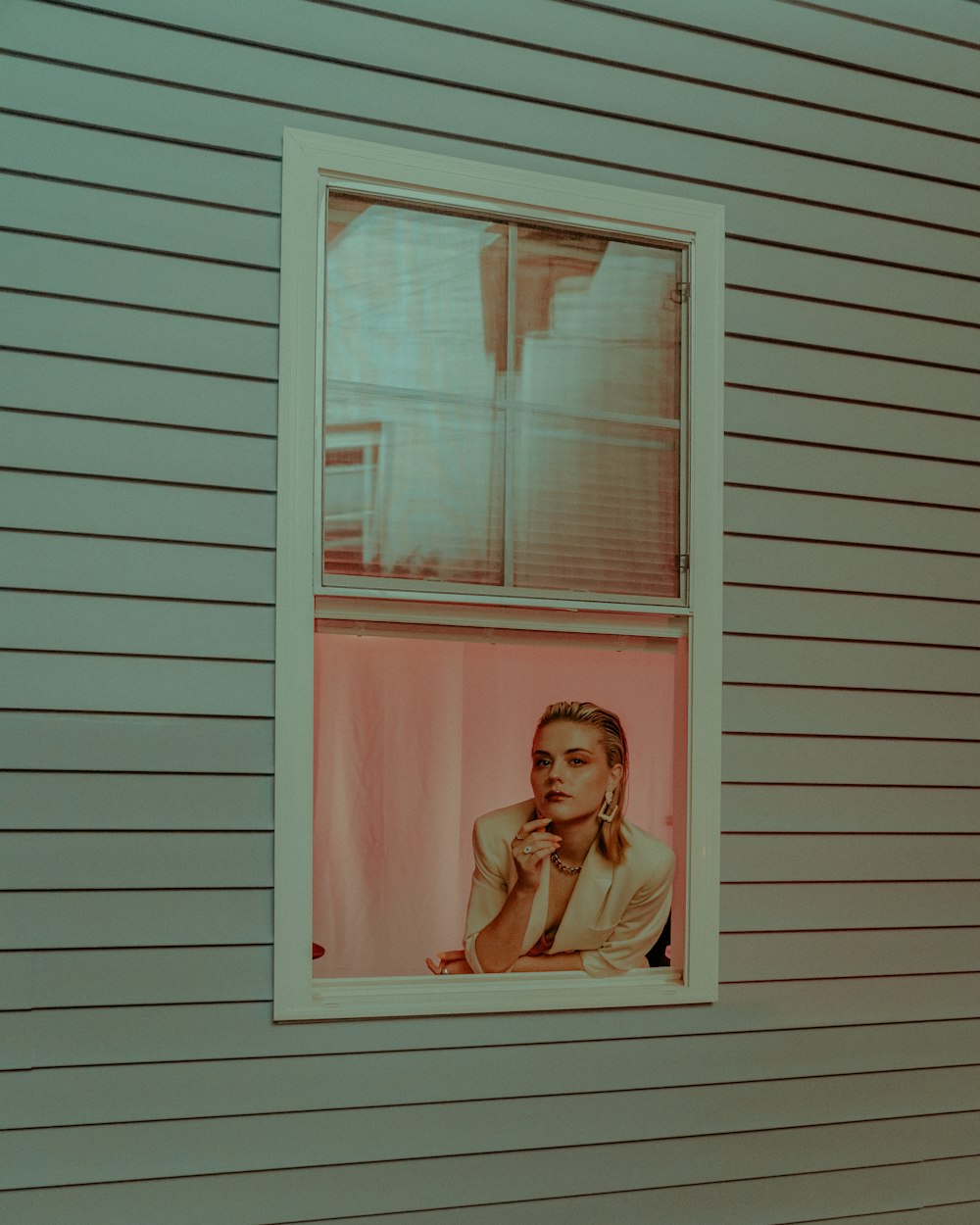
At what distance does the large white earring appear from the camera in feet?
9.09

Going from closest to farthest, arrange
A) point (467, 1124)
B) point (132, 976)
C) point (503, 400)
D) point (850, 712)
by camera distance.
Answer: point (132, 976)
point (467, 1124)
point (503, 400)
point (850, 712)

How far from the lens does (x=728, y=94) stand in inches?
115

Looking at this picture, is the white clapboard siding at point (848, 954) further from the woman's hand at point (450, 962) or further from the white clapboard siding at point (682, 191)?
the white clapboard siding at point (682, 191)

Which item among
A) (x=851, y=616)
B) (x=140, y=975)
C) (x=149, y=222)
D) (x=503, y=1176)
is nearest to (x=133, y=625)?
(x=140, y=975)

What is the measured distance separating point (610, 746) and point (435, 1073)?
821 mm

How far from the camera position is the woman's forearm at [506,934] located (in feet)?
8.77

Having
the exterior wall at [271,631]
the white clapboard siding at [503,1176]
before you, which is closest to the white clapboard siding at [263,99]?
the exterior wall at [271,631]

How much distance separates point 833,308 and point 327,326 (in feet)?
4.29

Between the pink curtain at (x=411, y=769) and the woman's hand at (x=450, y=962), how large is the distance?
0.02 metres

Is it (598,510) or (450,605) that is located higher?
(598,510)

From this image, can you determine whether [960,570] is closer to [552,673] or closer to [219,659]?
[552,673]

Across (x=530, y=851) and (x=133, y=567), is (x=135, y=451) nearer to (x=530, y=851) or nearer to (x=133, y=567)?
(x=133, y=567)

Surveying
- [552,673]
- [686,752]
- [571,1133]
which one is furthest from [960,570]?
[571,1133]

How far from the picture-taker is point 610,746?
110 inches
